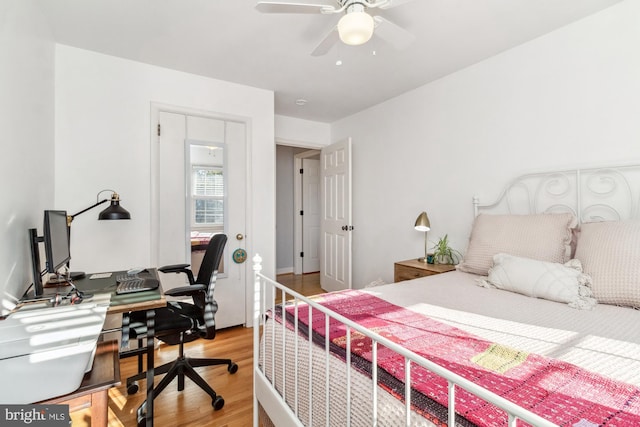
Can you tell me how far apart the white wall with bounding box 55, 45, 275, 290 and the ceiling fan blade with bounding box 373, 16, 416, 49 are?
1.86 meters

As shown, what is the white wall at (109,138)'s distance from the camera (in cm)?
240

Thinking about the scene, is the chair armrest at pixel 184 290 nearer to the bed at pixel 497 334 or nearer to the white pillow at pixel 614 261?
the bed at pixel 497 334

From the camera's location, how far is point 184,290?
1.83 metres

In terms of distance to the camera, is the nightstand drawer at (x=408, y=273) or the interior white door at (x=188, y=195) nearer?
the nightstand drawer at (x=408, y=273)

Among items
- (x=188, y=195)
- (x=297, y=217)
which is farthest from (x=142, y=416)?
(x=297, y=217)

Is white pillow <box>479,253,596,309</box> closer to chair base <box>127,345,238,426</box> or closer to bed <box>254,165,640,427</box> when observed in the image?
bed <box>254,165,640,427</box>

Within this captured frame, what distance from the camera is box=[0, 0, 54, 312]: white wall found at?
1.41 meters

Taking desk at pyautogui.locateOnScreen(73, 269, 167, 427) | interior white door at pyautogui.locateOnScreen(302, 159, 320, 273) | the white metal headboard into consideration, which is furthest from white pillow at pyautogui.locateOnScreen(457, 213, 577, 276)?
interior white door at pyautogui.locateOnScreen(302, 159, 320, 273)

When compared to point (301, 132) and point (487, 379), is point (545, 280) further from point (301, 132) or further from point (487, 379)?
point (301, 132)

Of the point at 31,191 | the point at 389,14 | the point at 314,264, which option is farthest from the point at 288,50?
A: the point at 314,264

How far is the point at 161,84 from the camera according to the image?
9.04 ft

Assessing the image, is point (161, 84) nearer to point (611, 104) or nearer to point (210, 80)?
point (210, 80)

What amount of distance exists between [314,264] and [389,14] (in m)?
4.47

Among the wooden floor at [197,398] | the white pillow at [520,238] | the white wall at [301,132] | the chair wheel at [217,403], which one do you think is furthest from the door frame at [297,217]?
the chair wheel at [217,403]
